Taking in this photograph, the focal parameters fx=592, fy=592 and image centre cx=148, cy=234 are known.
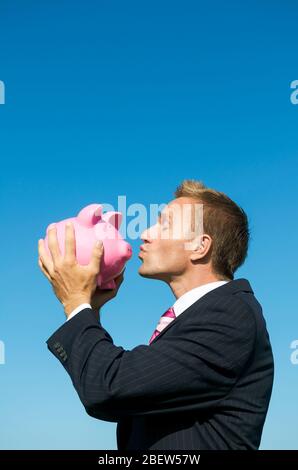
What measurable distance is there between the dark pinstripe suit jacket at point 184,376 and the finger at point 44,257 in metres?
0.59

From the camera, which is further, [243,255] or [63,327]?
[243,255]

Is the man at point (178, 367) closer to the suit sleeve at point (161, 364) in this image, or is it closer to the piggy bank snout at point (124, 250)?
the suit sleeve at point (161, 364)

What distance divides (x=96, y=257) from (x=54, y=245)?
316mm

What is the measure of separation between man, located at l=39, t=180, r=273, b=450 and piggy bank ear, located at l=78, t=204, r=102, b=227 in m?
0.30

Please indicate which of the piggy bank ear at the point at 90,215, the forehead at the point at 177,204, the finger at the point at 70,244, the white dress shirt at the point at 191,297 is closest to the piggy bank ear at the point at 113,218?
the piggy bank ear at the point at 90,215

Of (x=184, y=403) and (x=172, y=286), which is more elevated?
A: (x=172, y=286)

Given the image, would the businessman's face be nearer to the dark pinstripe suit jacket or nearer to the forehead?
the forehead

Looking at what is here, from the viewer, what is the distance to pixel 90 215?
416 centimetres

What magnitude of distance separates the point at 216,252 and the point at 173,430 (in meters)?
1.36

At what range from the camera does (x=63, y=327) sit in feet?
11.3

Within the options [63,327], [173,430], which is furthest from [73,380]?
[173,430]

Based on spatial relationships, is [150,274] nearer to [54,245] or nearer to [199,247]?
[199,247]
